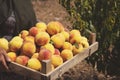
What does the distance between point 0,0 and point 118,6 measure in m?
1.22

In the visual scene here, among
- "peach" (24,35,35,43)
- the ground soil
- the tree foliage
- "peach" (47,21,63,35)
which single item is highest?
"peach" (47,21,63,35)

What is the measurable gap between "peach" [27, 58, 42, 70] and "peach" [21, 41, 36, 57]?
10 centimetres

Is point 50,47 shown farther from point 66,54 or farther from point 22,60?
point 22,60

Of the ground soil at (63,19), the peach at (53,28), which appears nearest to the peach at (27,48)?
the peach at (53,28)

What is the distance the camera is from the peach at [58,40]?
2.77 metres

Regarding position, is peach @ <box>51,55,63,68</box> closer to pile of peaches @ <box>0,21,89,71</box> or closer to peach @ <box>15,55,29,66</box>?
pile of peaches @ <box>0,21,89,71</box>

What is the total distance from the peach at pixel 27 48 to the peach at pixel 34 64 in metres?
0.10

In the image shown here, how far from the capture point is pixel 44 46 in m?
2.77

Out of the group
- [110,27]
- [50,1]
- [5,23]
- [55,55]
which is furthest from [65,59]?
[50,1]

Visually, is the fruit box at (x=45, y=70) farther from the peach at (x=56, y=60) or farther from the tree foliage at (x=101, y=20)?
the tree foliage at (x=101, y=20)

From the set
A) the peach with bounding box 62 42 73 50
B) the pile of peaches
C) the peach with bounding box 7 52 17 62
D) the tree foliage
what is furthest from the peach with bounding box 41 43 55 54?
the tree foliage

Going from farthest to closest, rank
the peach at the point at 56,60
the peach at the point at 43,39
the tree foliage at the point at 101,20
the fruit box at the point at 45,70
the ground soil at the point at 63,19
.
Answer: the ground soil at the point at 63,19 < the tree foliage at the point at 101,20 < the peach at the point at 43,39 < the peach at the point at 56,60 < the fruit box at the point at 45,70

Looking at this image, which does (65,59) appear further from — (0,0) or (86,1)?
(86,1)

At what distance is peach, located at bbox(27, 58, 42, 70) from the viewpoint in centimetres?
255
